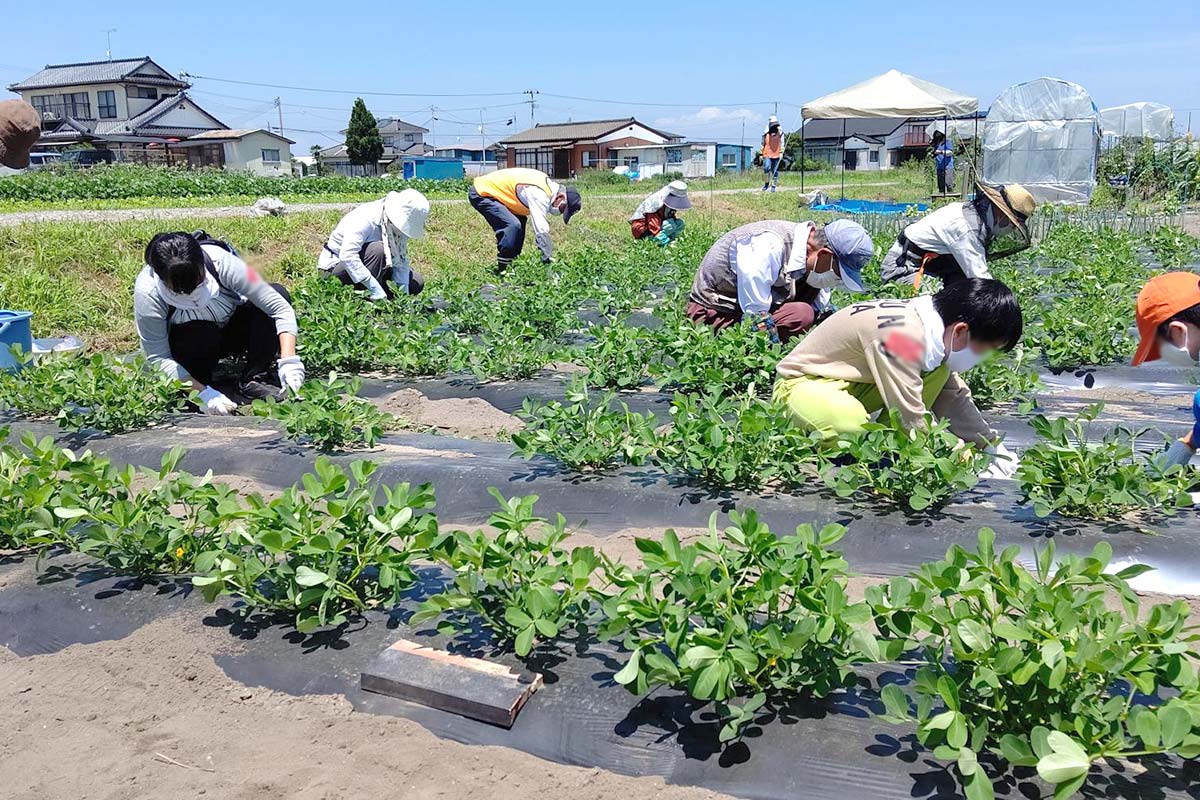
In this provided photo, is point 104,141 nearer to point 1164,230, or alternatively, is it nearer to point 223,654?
point 1164,230

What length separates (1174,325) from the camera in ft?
9.25

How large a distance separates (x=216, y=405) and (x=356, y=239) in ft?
7.49

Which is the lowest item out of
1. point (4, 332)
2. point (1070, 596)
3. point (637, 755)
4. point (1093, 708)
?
point (637, 755)

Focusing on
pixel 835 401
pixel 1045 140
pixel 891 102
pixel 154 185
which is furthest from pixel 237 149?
pixel 835 401

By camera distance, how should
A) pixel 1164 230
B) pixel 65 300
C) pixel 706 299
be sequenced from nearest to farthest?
Answer: pixel 706 299 → pixel 65 300 → pixel 1164 230

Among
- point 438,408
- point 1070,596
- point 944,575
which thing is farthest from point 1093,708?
point 438,408

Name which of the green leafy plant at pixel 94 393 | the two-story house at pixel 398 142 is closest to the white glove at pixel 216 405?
the green leafy plant at pixel 94 393

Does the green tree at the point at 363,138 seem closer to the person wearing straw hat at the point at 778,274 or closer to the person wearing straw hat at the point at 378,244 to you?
the person wearing straw hat at the point at 378,244

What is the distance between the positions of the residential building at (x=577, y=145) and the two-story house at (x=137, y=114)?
14.2 meters

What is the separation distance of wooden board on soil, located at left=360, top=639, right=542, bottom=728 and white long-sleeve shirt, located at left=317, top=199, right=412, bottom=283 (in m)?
4.64

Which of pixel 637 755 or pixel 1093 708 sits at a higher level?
pixel 1093 708

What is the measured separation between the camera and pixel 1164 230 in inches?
399

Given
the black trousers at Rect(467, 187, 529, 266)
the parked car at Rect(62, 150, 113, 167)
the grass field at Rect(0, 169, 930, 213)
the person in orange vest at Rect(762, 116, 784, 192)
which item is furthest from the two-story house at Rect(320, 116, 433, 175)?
the black trousers at Rect(467, 187, 529, 266)

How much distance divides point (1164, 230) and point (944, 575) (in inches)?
406
